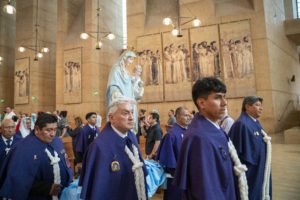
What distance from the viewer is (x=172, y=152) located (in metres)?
2.96

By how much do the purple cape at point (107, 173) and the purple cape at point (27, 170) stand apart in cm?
61

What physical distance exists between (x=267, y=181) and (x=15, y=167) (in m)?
2.75

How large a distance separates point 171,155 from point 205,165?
57.2 inches

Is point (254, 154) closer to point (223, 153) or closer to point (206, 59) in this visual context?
point (223, 153)

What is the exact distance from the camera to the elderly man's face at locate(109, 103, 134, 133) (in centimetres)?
205

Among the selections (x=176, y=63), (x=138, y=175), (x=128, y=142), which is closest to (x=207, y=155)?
(x=138, y=175)

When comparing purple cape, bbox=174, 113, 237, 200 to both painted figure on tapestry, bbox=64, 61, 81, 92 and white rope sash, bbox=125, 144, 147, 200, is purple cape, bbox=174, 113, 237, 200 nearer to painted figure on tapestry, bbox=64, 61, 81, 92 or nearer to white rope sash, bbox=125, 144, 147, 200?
white rope sash, bbox=125, 144, 147, 200

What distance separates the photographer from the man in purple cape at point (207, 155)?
1.50 meters

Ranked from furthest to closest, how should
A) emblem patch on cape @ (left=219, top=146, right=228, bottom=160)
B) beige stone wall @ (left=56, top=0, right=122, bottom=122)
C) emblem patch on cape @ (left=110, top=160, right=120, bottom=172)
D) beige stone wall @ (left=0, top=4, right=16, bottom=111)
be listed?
beige stone wall @ (left=0, top=4, right=16, bottom=111), beige stone wall @ (left=56, top=0, right=122, bottom=122), emblem patch on cape @ (left=110, top=160, right=120, bottom=172), emblem patch on cape @ (left=219, top=146, right=228, bottom=160)

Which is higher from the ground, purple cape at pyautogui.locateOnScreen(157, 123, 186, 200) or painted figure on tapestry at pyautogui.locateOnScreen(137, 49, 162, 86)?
painted figure on tapestry at pyautogui.locateOnScreen(137, 49, 162, 86)

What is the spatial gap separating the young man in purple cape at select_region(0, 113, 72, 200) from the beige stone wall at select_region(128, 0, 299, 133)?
1125 centimetres

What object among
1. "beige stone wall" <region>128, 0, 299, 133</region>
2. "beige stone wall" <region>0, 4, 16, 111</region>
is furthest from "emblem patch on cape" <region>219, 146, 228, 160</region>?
"beige stone wall" <region>0, 4, 16, 111</region>

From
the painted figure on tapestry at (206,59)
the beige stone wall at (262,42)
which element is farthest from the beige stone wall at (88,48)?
the painted figure on tapestry at (206,59)

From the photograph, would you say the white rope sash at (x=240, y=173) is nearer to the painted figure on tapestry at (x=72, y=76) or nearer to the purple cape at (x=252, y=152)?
the purple cape at (x=252, y=152)
